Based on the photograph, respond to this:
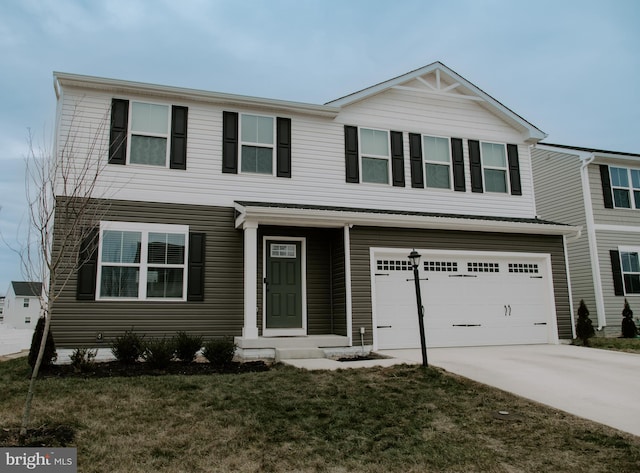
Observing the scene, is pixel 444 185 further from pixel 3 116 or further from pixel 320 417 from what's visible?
pixel 3 116

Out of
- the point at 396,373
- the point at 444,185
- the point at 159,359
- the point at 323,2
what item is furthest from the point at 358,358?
the point at 323,2

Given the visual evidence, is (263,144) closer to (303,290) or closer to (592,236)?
(303,290)

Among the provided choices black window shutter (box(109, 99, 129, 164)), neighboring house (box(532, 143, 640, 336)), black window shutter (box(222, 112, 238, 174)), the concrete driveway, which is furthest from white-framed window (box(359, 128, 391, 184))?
neighboring house (box(532, 143, 640, 336))

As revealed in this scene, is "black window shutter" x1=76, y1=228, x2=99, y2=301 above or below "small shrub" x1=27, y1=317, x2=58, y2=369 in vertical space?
above

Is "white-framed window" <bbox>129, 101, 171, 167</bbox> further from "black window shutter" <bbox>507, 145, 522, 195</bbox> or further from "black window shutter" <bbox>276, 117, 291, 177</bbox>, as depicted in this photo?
"black window shutter" <bbox>507, 145, 522, 195</bbox>

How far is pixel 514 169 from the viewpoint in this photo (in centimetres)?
1402

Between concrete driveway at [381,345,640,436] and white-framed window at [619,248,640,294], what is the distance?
629cm

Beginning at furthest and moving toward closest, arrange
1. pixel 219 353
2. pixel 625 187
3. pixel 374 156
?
pixel 625 187, pixel 374 156, pixel 219 353

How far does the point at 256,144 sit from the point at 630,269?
13.1m

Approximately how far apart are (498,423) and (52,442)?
472 cm

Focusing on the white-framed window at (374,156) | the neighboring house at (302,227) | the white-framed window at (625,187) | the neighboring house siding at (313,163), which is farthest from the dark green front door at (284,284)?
the white-framed window at (625,187)

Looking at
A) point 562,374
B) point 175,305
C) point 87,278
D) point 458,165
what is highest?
point 458,165

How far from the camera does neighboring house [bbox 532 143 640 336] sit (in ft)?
51.9

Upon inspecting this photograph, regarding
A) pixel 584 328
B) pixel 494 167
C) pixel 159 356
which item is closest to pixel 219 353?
pixel 159 356
